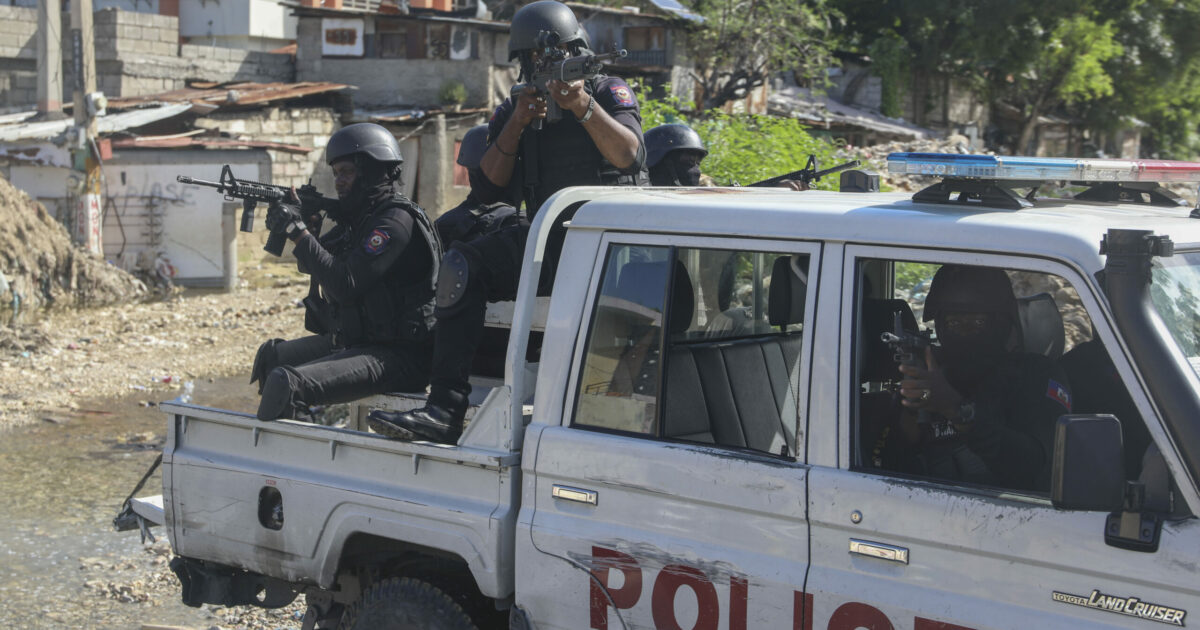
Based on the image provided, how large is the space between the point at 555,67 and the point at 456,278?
0.84 m

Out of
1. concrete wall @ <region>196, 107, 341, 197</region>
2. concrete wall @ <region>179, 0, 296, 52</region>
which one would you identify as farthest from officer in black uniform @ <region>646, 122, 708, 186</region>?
concrete wall @ <region>179, 0, 296, 52</region>

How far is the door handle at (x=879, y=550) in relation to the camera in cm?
267

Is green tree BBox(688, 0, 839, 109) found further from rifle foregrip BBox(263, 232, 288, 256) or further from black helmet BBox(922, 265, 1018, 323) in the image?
black helmet BBox(922, 265, 1018, 323)

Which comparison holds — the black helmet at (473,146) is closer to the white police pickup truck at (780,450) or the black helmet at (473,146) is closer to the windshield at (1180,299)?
the white police pickup truck at (780,450)

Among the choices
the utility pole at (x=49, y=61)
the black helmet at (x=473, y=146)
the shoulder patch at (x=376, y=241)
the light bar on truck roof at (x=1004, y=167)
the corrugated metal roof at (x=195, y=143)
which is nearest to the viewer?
the light bar on truck roof at (x=1004, y=167)

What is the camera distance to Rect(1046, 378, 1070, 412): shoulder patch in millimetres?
2705

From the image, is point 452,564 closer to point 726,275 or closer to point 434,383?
point 434,383

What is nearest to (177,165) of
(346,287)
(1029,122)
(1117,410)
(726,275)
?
(346,287)

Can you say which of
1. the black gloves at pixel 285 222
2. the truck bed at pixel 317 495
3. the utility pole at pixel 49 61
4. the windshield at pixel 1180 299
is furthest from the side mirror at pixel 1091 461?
the utility pole at pixel 49 61

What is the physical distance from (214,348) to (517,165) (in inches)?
386

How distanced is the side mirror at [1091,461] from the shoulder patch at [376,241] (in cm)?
263

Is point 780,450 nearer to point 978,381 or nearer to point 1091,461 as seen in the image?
point 978,381

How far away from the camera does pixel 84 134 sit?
52.3ft

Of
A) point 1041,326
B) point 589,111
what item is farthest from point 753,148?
point 1041,326
